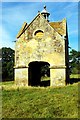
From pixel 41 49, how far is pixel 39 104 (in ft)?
35.8

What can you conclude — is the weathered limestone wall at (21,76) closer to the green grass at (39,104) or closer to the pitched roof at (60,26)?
the pitched roof at (60,26)

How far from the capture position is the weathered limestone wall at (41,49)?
26609 millimetres

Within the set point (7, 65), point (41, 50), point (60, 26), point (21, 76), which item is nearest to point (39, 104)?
point (21, 76)

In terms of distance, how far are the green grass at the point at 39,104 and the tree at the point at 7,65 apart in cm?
3180

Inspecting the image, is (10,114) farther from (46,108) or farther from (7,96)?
(7,96)

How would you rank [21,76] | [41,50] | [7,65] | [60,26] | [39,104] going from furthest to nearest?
[7,65]
[60,26]
[21,76]
[41,50]
[39,104]

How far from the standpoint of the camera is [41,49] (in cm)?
2695

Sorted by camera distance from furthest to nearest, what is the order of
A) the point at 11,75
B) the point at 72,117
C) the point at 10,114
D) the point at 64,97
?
1. the point at 11,75
2. the point at 64,97
3. the point at 10,114
4. the point at 72,117

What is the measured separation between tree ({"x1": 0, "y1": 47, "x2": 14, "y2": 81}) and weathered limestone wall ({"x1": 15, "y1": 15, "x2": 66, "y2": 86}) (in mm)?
23620

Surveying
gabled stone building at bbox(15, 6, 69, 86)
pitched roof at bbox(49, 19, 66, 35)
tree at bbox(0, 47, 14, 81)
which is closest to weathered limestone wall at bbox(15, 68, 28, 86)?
gabled stone building at bbox(15, 6, 69, 86)

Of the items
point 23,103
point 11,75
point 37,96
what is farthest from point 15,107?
point 11,75

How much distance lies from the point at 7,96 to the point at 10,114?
4.13m

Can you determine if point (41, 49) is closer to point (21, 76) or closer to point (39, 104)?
point (21, 76)

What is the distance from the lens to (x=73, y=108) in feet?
51.2
